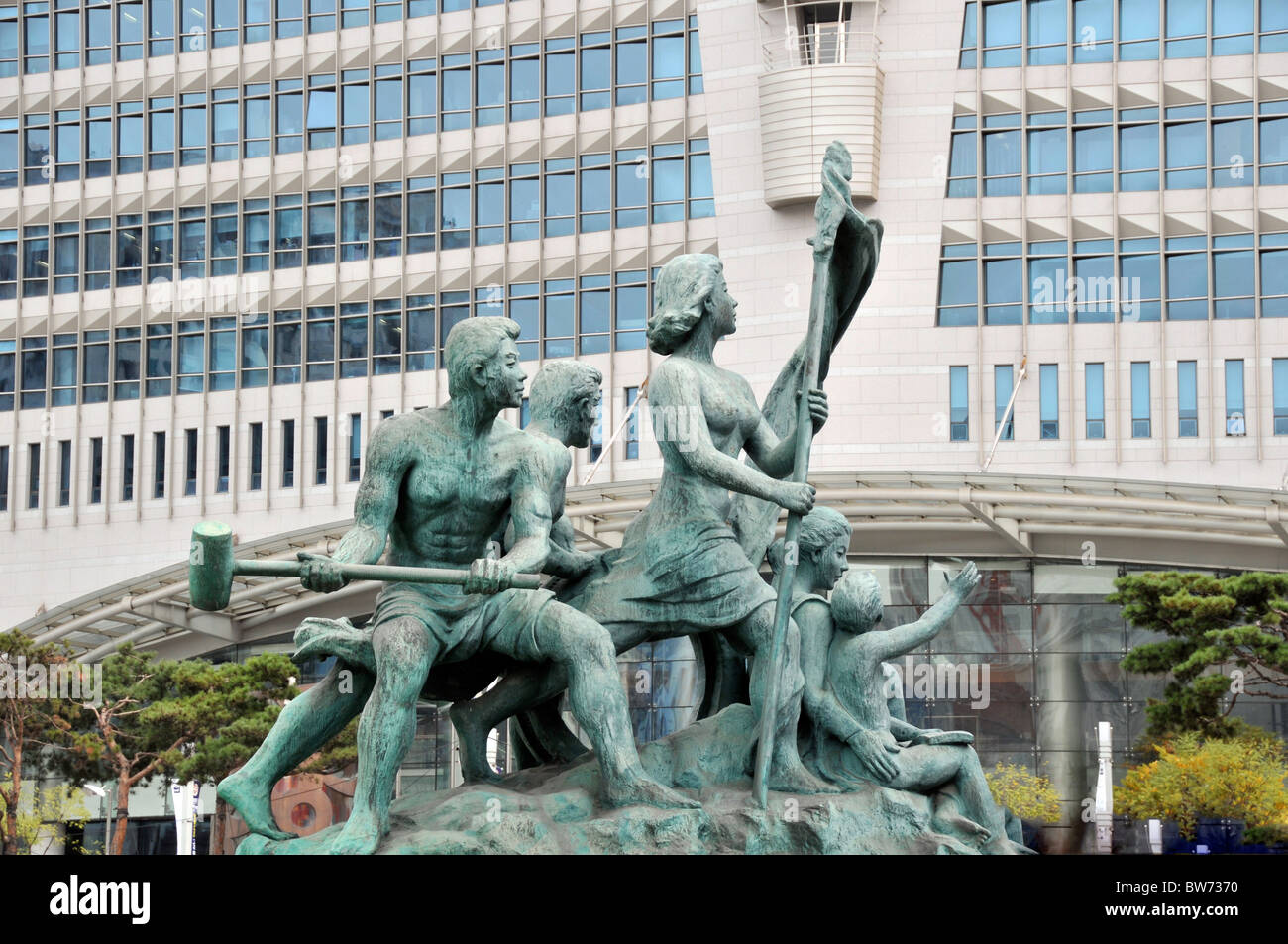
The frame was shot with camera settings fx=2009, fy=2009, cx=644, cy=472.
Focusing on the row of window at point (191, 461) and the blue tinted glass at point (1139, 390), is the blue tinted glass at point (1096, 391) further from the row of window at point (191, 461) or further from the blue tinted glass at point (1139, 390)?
the row of window at point (191, 461)

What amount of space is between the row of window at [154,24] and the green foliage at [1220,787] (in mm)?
23571

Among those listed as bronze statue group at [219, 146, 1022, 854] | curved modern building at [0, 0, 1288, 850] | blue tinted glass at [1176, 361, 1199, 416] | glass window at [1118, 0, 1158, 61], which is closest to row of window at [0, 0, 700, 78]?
curved modern building at [0, 0, 1288, 850]

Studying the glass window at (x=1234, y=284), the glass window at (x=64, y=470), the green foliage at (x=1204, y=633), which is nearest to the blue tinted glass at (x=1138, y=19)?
the glass window at (x=1234, y=284)

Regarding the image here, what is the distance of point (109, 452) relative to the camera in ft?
155

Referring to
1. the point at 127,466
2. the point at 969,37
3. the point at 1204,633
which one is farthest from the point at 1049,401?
Result: the point at 127,466

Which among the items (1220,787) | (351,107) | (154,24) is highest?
(154,24)

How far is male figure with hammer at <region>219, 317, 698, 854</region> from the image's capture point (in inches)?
343

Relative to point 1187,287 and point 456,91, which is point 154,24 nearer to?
point 456,91

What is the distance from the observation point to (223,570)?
8.04 meters

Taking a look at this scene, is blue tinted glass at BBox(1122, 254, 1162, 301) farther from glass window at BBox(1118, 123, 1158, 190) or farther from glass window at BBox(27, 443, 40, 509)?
glass window at BBox(27, 443, 40, 509)

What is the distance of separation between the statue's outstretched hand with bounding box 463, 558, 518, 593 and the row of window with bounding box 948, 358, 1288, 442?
1254 inches

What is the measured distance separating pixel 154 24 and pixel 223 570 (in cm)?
4263
